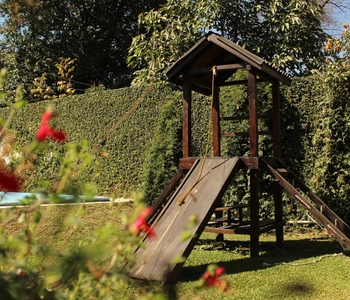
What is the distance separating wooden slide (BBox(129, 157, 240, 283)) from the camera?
443 centimetres

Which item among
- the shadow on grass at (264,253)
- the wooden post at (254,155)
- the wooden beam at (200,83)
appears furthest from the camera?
the wooden beam at (200,83)

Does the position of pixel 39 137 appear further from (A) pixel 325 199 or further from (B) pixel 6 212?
(A) pixel 325 199

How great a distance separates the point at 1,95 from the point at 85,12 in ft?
60.2

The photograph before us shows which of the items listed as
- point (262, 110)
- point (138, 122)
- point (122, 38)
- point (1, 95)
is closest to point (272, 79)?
point (262, 110)

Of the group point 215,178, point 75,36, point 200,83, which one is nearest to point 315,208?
point 215,178

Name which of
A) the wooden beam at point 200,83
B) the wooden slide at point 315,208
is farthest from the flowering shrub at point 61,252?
the wooden beam at point 200,83

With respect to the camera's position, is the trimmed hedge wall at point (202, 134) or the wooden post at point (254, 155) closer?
the wooden post at point (254, 155)

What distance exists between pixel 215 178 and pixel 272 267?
47.6 inches

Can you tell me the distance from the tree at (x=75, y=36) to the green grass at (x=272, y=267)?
1156 centimetres

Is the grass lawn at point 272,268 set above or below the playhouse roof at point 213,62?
below

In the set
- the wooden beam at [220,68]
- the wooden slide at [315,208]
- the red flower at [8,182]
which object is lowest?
the wooden slide at [315,208]

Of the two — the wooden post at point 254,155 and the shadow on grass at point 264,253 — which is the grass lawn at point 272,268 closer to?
the shadow on grass at point 264,253

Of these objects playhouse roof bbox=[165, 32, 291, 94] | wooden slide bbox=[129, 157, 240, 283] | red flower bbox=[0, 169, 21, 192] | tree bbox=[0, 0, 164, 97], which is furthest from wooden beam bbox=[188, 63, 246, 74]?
tree bbox=[0, 0, 164, 97]

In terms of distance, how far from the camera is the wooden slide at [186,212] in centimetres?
443
